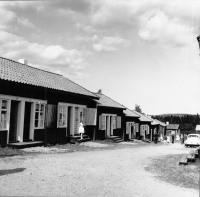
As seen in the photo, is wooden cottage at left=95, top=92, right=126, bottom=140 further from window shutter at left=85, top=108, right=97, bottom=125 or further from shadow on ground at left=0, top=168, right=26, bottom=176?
shadow on ground at left=0, top=168, right=26, bottom=176

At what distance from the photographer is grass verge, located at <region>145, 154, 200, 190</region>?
267 inches

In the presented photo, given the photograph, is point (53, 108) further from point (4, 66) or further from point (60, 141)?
point (4, 66)

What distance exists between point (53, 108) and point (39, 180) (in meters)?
8.59

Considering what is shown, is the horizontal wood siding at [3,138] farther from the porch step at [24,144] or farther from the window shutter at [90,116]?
the window shutter at [90,116]

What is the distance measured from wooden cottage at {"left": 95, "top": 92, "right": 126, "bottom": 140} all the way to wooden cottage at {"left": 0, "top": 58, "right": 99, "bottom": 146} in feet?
10.7

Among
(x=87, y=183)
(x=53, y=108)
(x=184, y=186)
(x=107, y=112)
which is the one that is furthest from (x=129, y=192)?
(x=107, y=112)

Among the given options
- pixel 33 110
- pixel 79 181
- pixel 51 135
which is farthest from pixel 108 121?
pixel 79 181

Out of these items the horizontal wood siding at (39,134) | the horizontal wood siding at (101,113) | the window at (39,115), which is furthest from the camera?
the horizontal wood siding at (101,113)

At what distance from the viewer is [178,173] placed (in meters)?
7.85

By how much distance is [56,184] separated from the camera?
6078 millimetres

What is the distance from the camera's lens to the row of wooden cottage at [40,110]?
12.0 metres

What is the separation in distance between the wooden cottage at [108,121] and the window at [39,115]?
6642 millimetres

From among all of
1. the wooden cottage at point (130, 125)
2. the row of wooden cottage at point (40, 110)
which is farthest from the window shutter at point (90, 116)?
the wooden cottage at point (130, 125)

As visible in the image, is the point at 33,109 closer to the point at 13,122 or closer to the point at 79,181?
the point at 13,122
